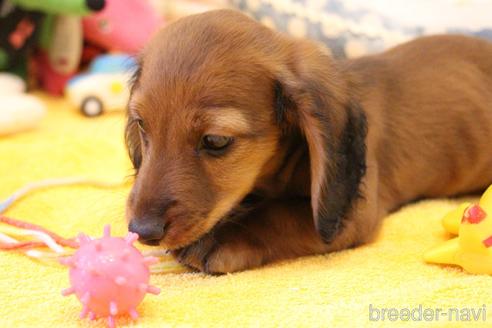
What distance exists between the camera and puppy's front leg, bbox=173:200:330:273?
191 cm

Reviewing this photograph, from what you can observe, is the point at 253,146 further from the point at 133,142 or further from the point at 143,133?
the point at 133,142

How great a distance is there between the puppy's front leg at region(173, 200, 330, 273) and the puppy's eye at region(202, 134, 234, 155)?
0.83 ft

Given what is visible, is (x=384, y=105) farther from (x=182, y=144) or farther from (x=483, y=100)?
(x=182, y=144)

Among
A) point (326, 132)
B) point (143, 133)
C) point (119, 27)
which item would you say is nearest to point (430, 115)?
point (326, 132)

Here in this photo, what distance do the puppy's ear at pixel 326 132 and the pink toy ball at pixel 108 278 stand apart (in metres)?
0.59

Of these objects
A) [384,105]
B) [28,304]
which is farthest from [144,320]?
[384,105]

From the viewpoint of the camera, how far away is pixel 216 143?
183 cm

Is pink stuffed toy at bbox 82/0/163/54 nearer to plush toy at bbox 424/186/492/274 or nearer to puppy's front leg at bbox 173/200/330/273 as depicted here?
puppy's front leg at bbox 173/200/330/273

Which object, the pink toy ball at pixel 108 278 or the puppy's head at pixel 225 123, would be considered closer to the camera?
the pink toy ball at pixel 108 278

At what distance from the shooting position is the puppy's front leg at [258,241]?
191cm

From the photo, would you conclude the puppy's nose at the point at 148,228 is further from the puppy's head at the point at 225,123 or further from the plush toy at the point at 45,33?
the plush toy at the point at 45,33

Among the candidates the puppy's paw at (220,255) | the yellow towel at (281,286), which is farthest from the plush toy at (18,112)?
the puppy's paw at (220,255)

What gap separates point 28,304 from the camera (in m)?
1.69

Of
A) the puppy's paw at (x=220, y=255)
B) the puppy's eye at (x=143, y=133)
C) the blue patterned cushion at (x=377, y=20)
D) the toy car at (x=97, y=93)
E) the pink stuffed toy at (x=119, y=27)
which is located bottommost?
the toy car at (x=97, y=93)
